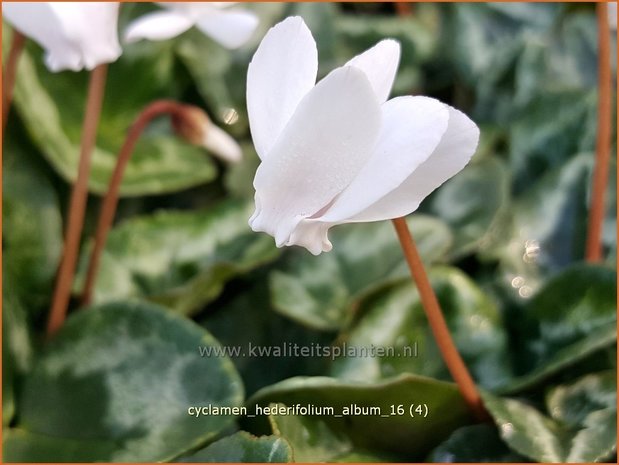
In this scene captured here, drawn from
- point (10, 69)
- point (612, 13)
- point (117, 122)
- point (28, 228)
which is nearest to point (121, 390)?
point (28, 228)

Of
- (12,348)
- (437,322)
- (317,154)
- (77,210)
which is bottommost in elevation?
(12,348)

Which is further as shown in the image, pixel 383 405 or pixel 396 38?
pixel 396 38

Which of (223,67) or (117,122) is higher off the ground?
(223,67)

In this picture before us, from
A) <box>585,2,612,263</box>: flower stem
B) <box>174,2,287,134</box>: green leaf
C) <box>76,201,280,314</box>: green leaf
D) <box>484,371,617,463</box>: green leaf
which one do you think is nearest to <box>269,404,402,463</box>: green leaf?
<box>484,371,617,463</box>: green leaf

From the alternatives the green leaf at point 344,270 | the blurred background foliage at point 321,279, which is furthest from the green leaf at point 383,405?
the green leaf at point 344,270

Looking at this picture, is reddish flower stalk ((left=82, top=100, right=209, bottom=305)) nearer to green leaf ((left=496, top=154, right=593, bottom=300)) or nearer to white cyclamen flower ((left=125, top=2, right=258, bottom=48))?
white cyclamen flower ((left=125, top=2, right=258, bottom=48))

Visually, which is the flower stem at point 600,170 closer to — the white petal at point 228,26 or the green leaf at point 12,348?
the white petal at point 228,26

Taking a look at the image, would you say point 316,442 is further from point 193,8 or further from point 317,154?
point 193,8
